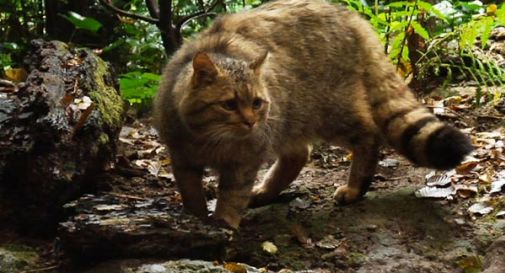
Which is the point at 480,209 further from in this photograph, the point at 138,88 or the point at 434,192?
the point at 138,88

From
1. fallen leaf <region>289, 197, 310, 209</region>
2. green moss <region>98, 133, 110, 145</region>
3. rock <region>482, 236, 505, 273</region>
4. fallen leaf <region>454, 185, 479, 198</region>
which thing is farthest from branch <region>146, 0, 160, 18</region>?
rock <region>482, 236, 505, 273</region>

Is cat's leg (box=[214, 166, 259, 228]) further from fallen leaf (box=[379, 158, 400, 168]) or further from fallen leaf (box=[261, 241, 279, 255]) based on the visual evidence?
fallen leaf (box=[379, 158, 400, 168])

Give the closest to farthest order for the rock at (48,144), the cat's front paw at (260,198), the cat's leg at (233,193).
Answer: the rock at (48,144) → the cat's leg at (233,193) → the cat's front paw at (260,198)

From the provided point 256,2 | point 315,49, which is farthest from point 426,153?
point 256,2

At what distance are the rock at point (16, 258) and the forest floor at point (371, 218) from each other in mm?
69

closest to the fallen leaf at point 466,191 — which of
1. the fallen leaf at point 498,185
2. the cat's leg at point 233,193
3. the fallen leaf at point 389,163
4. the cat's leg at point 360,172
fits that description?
the fallen leaf at point 498,185

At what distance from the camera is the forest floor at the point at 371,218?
4090 mm

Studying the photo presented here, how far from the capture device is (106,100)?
4711mm

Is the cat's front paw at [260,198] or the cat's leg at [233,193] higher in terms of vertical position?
the cat's leg at [233,193]

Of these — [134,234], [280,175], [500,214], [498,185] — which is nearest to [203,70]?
[134,234]

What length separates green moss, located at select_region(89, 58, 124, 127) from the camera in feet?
14.8

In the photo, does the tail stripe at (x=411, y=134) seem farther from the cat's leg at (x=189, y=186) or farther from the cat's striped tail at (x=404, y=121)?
the cat's leg at (x=189, y=186)

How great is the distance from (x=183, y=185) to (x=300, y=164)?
3.74 ft

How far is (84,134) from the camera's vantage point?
4055mm
